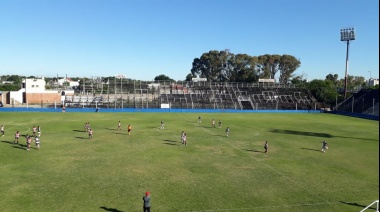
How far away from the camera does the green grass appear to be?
694 inches

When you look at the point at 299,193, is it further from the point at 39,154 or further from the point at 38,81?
the point at 38,81

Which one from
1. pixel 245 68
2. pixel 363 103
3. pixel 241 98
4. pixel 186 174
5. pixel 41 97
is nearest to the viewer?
pixel 186 174

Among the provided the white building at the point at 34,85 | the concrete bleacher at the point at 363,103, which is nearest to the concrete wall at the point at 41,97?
the white building at the point at 34,85

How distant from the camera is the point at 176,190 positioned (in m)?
19.6

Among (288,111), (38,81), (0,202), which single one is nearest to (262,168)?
(0,202)

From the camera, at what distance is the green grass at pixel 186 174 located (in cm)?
1762

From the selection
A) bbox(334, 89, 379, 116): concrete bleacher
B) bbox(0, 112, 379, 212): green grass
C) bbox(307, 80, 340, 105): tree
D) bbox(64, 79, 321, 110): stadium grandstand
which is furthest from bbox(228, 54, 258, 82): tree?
bbox(0, 112, 379, 212): green grass

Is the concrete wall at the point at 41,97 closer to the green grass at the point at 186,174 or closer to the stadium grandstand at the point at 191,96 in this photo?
the stadium grandstand at the point at 191,96

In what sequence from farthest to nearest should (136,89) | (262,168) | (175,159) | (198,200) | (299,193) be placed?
(136,89), (175,159), (262,168), (299,193), (198,200)

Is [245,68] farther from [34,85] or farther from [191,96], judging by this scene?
[34,85]

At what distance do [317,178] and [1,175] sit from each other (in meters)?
22.4

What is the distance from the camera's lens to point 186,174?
75.5 ft

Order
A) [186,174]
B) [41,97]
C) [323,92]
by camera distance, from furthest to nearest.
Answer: [323,92] < [41,97] < [186,174]

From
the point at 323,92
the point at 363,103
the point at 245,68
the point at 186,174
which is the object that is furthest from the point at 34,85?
the point at 363,103
